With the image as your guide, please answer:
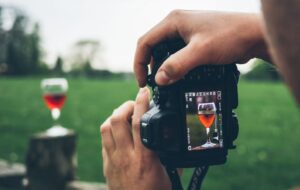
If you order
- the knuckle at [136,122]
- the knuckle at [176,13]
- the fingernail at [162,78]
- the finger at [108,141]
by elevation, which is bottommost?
the finger at [108,141]

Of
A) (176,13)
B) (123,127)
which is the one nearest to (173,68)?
(176,13)

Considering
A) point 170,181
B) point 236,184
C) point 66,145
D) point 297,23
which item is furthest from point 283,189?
point 297,23

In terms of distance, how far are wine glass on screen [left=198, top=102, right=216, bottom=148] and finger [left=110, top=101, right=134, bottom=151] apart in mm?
174

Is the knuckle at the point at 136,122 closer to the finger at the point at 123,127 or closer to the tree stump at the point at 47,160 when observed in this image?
the finger at the point at 123,127

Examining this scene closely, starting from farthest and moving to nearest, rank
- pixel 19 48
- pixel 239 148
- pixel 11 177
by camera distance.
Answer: pixel 19 48 → pixel 239 148 → pixel 11 177

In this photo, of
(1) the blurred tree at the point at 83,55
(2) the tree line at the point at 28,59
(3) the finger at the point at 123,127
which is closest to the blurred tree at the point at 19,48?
(2) the tree line at the point at 28,59

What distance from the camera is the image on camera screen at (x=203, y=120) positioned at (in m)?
1.00

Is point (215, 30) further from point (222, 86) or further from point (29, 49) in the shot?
point (29, 49)

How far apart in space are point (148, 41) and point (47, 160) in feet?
7.64

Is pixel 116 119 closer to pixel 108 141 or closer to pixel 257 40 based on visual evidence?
pixel 108 141

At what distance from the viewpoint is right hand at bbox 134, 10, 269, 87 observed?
93 cm

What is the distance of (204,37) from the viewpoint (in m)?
0.95

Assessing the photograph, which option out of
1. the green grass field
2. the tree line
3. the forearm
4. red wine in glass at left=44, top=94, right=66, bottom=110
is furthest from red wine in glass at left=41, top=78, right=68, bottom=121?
the tree line

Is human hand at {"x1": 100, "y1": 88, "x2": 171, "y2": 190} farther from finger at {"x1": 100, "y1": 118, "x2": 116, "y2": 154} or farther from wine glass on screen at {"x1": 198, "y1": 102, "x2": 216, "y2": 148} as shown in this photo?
wine glass on screen at {"x1": 198, "y1": 102, "x2": 216, "y2": 148}
